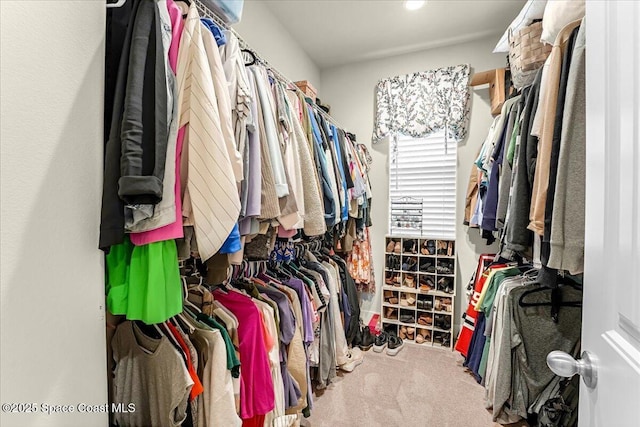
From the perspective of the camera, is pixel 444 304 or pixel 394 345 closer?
pixel 394 345

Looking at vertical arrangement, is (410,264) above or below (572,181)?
below

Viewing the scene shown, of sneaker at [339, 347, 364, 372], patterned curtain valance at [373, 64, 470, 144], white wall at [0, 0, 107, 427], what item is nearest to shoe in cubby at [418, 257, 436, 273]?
sneaker at [339, 347, 364, 372]

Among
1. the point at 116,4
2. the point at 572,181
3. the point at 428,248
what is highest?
the point at 116,4

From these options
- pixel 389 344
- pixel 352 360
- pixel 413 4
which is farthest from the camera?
pixel 389 344

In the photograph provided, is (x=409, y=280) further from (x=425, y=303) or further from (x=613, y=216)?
(x=613, y=216)

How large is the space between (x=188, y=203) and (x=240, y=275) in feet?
3.06

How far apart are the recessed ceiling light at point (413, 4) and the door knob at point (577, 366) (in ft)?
8.14

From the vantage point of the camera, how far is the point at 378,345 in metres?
2.63

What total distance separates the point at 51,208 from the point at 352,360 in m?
2.28

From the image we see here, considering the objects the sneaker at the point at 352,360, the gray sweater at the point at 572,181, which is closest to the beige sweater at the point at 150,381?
the gray sweater at the point at 572,181

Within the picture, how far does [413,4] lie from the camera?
2.24 metres

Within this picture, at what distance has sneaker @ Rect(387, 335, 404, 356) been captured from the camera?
8.30 feet

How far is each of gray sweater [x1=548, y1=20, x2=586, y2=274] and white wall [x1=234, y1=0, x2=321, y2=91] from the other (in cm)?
198

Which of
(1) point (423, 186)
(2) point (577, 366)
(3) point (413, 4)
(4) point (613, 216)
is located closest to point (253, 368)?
(2) point (577, 366)
